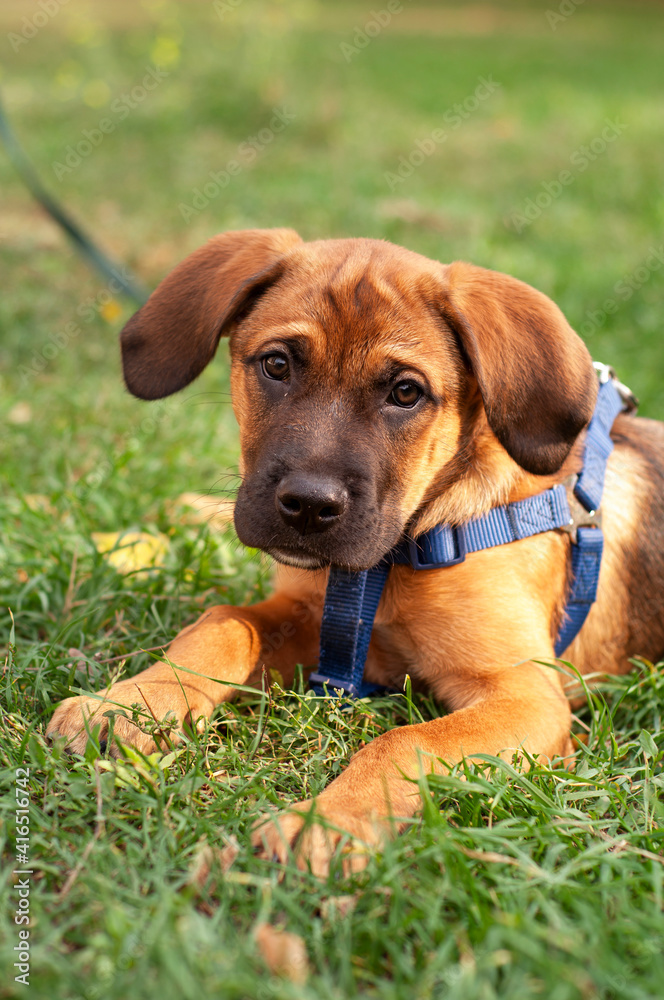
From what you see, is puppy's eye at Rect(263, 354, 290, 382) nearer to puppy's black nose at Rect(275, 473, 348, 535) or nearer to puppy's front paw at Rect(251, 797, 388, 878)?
puppy's black nose at Rect(275, 473, 348, 535)

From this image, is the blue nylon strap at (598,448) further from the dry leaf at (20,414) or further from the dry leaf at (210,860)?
the dry leaf at (20,414)

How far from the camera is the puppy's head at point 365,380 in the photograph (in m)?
2.71

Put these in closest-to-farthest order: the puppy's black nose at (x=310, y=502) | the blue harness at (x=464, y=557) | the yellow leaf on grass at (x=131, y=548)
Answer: the puppy's black nose at (x=310, y=502) < the blue harness at (x=464, y=557) < the yellow leaf on grass at (x=131, y=548)

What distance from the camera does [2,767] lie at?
2.55 m

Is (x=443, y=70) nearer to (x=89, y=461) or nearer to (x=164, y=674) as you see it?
(x=89, y=461)

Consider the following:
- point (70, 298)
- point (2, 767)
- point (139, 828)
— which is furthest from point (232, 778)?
point (70, 298)

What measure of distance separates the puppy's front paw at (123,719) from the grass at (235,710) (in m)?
0.08

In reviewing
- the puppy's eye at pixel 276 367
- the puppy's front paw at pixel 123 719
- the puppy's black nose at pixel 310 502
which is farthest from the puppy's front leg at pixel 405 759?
the puppy's eye at pixel 276 367

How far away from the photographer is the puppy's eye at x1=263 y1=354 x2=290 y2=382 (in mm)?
2971

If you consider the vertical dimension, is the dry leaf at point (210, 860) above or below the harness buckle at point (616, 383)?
below

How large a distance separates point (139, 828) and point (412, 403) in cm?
158

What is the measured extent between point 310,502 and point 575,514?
44.2 inches

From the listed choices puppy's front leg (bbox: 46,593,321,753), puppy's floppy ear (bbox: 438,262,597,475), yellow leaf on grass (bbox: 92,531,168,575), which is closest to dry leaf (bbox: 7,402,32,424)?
yellow leaf on grass (bbox: 92,531,168,575)

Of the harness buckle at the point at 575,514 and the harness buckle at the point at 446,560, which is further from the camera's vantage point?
the harness buckle at the point at 575,514
